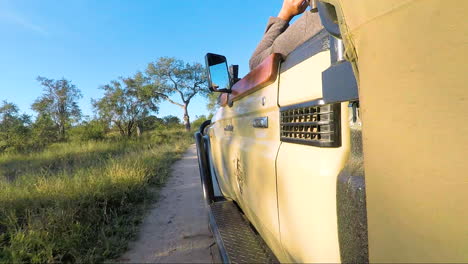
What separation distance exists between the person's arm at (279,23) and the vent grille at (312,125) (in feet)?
2.64

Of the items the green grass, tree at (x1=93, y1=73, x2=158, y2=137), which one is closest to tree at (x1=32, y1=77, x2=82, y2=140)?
tree at (x1=93, y1=73, x2=158, y2=137)

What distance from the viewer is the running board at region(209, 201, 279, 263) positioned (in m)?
1.52

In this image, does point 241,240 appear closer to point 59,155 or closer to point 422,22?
point 422,22

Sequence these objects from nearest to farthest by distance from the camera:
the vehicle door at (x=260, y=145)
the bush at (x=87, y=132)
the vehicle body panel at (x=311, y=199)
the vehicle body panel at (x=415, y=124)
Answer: the vehicle body panel at (x=415, y=124)
the vehicle body panel at (x=311, y=199)
the vehicle door at (x=260, y=145)
the bush at (x=87, y=132)

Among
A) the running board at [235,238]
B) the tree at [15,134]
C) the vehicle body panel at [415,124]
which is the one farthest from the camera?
the tree at [15,134]

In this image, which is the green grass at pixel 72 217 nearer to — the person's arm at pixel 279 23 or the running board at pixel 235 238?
the running board at pixel 235 238

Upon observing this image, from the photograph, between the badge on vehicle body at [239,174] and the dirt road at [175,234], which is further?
the dirt road at [175,234]

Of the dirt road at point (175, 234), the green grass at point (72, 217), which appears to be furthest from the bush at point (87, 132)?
the dirt road at point (175, 234)

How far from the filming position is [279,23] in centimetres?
179

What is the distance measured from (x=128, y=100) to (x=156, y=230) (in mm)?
20867

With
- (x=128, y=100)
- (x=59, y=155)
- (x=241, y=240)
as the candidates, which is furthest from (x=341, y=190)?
(x=128, y=100)

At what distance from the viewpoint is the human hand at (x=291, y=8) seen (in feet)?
5.71

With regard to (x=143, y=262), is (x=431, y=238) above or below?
above

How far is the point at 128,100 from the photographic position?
2197cm
